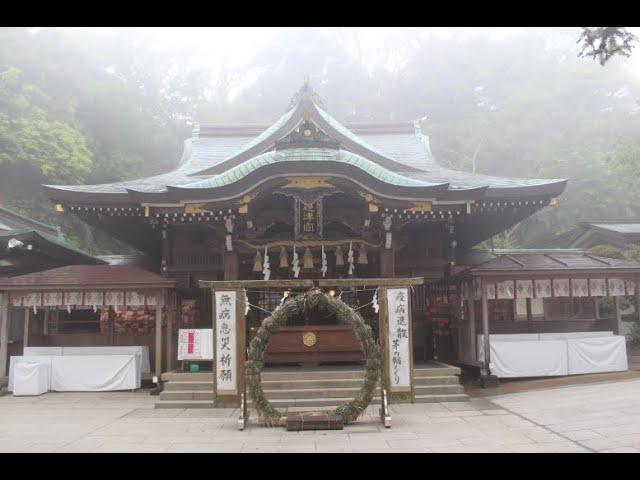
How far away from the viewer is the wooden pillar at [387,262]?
11844mm

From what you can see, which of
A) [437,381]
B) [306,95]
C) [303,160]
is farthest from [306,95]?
[437,381]

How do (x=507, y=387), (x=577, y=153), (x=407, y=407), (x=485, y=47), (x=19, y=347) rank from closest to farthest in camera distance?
1. (x=407, y=407)
2. (x=507, y=387)
3. (x=19, y=347)
4. (x=577, y=153)
5. (x=485, y=47)

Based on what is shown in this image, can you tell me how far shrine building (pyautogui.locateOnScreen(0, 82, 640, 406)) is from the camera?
11.3 meters

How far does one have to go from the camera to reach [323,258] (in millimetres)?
11711

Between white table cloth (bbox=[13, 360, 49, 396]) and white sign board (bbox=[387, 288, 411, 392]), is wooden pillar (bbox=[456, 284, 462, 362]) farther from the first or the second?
white table cloth (bbox=[13, 360, 49, 396])

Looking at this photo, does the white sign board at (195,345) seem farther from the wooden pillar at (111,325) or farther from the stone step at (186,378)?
the wooden pillar at (111,325)

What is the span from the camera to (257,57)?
54625 millimetres

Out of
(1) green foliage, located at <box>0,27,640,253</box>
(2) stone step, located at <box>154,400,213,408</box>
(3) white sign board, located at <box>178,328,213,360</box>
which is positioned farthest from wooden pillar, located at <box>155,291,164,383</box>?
(1) green foliage, located at <box>0,27,640,253</box>

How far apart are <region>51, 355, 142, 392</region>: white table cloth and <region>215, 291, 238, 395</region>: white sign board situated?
4252mm

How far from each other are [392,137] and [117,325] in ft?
37.5

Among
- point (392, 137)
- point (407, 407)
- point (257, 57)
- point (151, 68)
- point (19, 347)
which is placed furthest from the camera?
point (257, 57)

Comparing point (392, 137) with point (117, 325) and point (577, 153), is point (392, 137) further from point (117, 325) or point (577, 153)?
point (577, 153)

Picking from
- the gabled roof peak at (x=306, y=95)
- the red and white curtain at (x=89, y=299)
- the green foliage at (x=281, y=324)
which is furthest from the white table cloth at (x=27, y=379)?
the gabled roof peak at (x=306, y=95)

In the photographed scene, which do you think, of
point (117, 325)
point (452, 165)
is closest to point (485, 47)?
point (452, 165)
